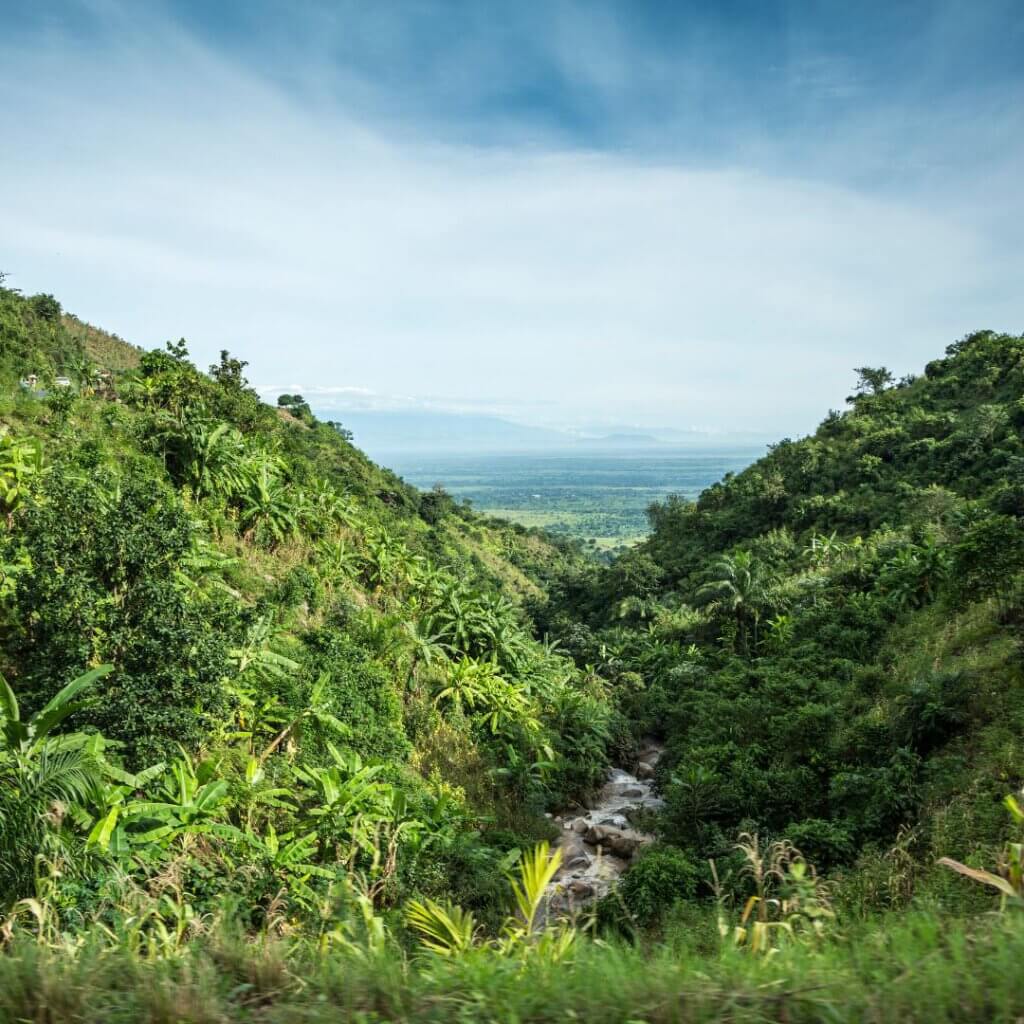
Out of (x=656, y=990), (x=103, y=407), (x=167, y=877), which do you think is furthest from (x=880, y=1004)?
(x=103, y=407)

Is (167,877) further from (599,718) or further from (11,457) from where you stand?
(599,718)

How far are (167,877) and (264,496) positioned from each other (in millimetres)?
12653

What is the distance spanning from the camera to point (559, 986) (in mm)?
2672

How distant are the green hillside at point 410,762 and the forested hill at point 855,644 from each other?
0.11 m

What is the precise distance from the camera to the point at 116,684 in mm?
6895

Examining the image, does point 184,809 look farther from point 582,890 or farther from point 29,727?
point 582,890

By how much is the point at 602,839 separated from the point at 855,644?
1091cm

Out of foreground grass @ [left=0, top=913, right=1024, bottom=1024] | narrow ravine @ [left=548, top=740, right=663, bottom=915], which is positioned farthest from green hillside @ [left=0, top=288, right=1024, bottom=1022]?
narrow ravine @ [left=548, top=740, right=663, bottom=915]

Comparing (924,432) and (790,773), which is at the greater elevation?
(924,432)

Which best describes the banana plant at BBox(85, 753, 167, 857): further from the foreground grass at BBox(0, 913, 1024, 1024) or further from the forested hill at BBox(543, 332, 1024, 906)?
the forested hill at BBox(543, 332, 1024, 906)

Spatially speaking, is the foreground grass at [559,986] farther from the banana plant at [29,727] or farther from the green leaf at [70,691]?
the green leaf at [70,691]

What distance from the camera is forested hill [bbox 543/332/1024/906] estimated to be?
9461 mm

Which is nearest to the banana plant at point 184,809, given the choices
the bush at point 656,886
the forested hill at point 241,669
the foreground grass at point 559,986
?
the forested hill at point 241,669

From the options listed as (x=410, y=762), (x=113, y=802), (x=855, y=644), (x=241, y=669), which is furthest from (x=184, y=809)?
(x=855, y=644)
